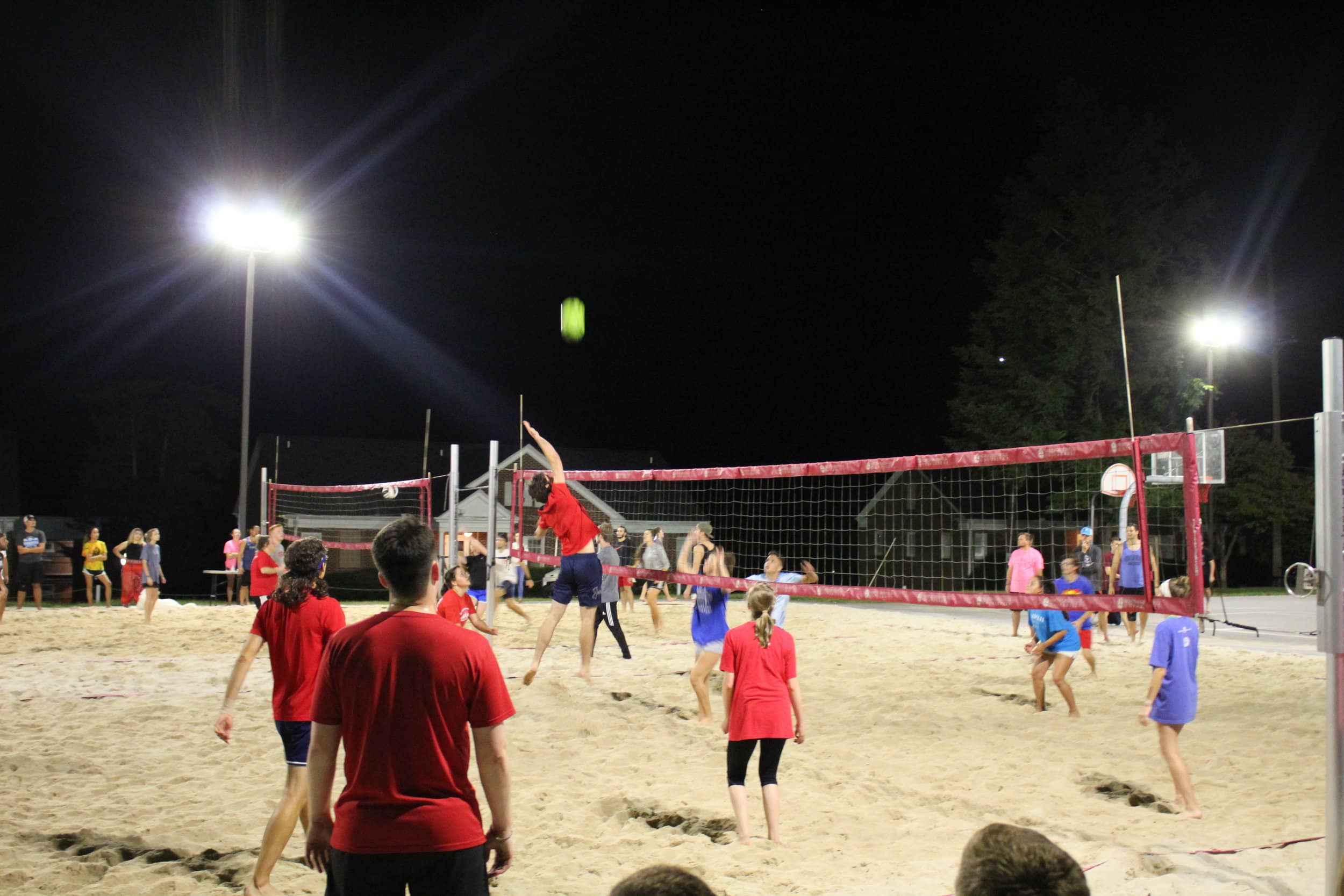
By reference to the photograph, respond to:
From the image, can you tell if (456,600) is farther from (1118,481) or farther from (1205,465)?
(1118,481)

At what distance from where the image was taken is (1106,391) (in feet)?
88.7

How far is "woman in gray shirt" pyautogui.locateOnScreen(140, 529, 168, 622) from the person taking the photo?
1361 cm

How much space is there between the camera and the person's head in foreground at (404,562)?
245 cm

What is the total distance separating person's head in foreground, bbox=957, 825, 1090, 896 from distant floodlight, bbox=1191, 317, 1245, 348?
21243 millimetres

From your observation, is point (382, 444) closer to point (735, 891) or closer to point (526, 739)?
point (526, 739)

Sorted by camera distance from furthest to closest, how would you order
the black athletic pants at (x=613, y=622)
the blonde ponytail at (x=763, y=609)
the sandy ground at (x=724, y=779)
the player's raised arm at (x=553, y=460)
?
the black athletic pants at (x=613, y=622), the player's raised arm at (x=553, y=460), the blonde ponytail at (x=763, y=609), the sandy ground at (x=724, y=779)

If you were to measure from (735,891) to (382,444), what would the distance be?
124ft

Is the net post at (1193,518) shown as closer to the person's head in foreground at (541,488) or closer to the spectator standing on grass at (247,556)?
the person's head in foreground at (541,488)

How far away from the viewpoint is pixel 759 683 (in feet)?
15.2

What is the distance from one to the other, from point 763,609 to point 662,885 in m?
3.28

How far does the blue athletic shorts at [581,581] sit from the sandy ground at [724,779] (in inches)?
29.6

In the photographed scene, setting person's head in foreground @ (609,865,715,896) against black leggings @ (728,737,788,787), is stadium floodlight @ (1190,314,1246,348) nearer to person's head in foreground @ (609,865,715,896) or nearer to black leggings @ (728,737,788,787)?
black leggings @ (728,737,788,787)

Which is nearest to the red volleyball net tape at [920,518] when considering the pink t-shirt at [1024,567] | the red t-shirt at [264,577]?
the pink t-shirt at [1024,567]

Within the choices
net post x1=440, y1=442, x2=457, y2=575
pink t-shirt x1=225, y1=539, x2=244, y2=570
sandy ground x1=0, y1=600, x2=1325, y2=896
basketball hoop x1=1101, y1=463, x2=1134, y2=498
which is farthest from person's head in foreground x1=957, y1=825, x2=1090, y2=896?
pink t-shirt x1=225, y1=539, x2=244, y2=570
